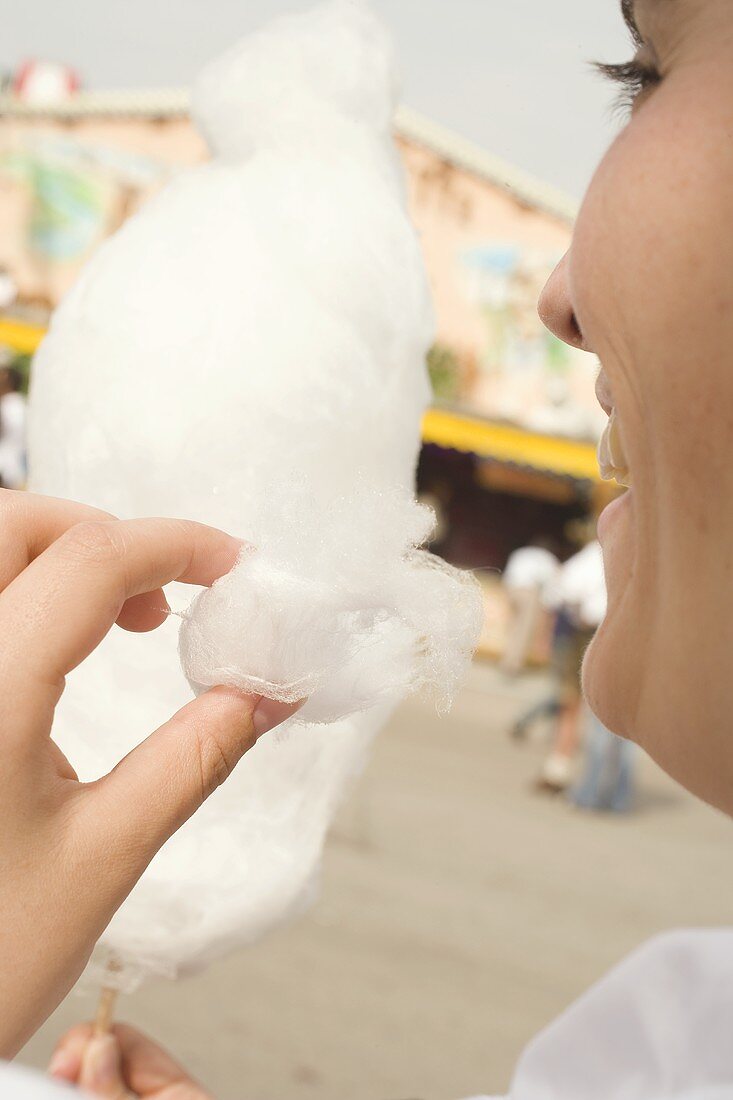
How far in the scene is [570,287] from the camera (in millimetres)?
851

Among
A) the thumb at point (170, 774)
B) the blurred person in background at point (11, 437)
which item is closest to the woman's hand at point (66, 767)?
the thumb at point (170, 774)

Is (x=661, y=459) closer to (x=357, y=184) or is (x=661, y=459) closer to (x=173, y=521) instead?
(x=173, y=521)

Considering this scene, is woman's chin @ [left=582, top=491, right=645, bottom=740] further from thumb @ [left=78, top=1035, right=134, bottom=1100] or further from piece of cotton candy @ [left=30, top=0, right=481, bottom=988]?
thumb @ [left=78, top=1035, right=134, bottom=1100]

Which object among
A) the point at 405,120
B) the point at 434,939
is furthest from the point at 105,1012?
the point at 405,120

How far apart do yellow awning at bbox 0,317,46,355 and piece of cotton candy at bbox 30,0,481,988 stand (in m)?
12.3

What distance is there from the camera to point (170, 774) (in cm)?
76

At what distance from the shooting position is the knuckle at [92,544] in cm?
75

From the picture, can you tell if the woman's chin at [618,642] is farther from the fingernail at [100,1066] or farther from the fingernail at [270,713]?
the fingernail at [100,1066]

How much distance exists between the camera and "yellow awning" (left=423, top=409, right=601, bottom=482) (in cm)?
1359

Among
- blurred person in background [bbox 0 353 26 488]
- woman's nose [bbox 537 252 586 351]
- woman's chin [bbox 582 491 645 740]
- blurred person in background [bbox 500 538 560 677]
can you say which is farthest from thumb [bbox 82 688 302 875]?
blurred person in background [bbox 500 538 560 677]

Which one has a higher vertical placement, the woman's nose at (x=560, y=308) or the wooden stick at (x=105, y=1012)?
the woman's nose at (x=560, y=308)

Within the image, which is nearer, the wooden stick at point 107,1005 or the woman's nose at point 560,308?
the woman's nose at point 560,308

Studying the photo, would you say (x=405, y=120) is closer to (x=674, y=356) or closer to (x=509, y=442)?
(x=509, y=442)

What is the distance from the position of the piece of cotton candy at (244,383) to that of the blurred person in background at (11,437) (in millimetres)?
5060
